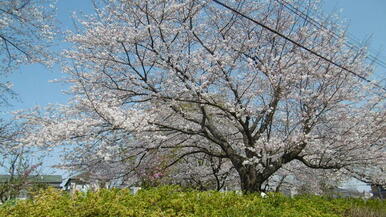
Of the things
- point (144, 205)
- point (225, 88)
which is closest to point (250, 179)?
point (225, 88)

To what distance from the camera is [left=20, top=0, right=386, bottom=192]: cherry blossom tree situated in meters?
8.90

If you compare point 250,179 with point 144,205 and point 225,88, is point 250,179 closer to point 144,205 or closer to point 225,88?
point 225,88

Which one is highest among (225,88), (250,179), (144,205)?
(225,88)

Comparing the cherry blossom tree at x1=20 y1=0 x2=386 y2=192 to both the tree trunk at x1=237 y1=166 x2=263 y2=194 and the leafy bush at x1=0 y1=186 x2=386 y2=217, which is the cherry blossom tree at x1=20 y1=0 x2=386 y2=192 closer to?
the tree trunk at x1=237 y1=166 x2=263 y2=194

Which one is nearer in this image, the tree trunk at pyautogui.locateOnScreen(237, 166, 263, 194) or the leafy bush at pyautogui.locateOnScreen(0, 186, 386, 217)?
the leafy bush at pyautogui.locateOnScreen(0, 186, 386, 217)

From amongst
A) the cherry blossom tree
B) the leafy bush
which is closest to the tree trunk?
the cherry blossom tree

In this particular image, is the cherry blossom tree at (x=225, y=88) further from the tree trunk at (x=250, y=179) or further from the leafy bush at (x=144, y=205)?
the leafy bush at (x=144, y=205)

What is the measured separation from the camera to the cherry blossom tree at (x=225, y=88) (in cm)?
890

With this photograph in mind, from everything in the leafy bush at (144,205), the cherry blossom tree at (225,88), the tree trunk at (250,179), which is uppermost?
the cherry blossom tree at (225,88)

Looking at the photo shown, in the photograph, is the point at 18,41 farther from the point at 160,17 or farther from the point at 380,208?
the point at 380,208

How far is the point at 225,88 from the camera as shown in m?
10.1

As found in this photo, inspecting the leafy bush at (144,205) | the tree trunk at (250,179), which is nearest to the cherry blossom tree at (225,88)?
the tree trunk at (250,179)

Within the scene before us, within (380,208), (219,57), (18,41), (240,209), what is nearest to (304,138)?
(380,208)

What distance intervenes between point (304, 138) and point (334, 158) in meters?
1.49
